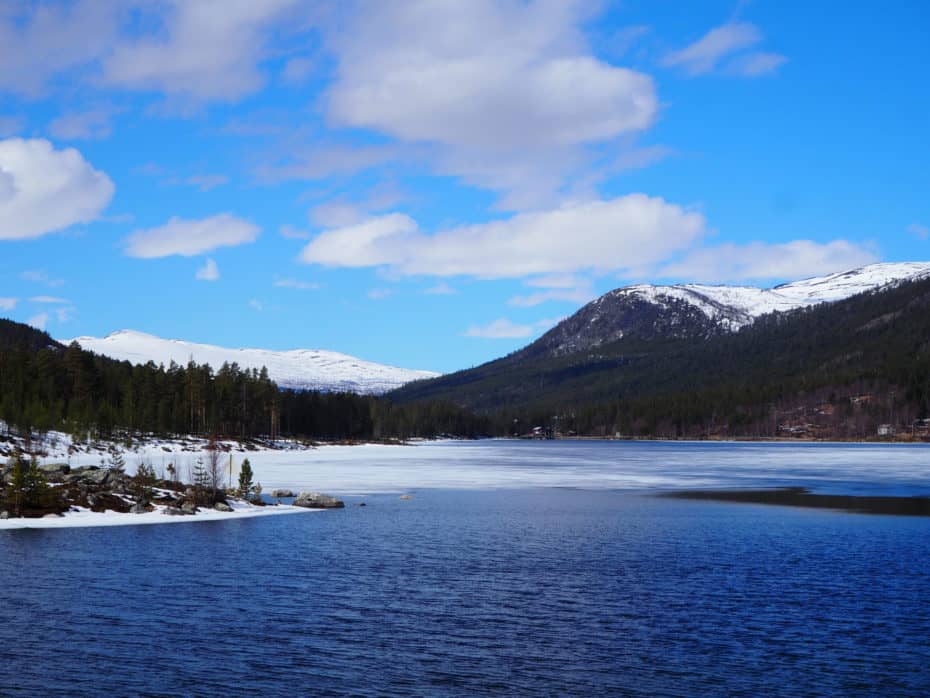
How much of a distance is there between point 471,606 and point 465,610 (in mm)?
667

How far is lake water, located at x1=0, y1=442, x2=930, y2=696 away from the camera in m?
23.7

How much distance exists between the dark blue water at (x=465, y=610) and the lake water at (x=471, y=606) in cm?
11

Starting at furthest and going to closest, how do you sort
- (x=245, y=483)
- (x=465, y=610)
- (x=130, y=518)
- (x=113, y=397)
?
(x=113, y=397)
(x=245, y=483)
(x=130, y=518)
(x=465, y=610)

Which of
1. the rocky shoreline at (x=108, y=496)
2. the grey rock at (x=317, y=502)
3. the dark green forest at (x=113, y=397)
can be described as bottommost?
the grey rock at (x=317, y=502)

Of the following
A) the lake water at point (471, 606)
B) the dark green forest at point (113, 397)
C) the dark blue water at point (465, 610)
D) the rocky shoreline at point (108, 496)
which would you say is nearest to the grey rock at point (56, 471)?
the rocky shoreline at point (108, 496)

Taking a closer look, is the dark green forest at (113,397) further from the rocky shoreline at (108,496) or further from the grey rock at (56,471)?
the rocky shoreline at (108,496)

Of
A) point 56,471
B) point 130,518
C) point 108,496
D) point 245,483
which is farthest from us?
point 56,471

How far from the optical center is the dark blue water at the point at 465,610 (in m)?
23.6

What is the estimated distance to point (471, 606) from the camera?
32.2 m

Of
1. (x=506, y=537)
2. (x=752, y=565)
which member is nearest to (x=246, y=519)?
(x=506, y=537)

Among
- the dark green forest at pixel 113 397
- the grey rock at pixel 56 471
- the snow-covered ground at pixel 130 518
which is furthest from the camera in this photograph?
the dark green forest at pixel 113 397

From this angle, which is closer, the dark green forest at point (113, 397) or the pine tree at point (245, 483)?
the pine tree at point (245, 483)

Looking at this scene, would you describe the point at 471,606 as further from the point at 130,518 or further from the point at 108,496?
the point at 108,496

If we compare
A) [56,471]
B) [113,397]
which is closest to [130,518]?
[56,471]
